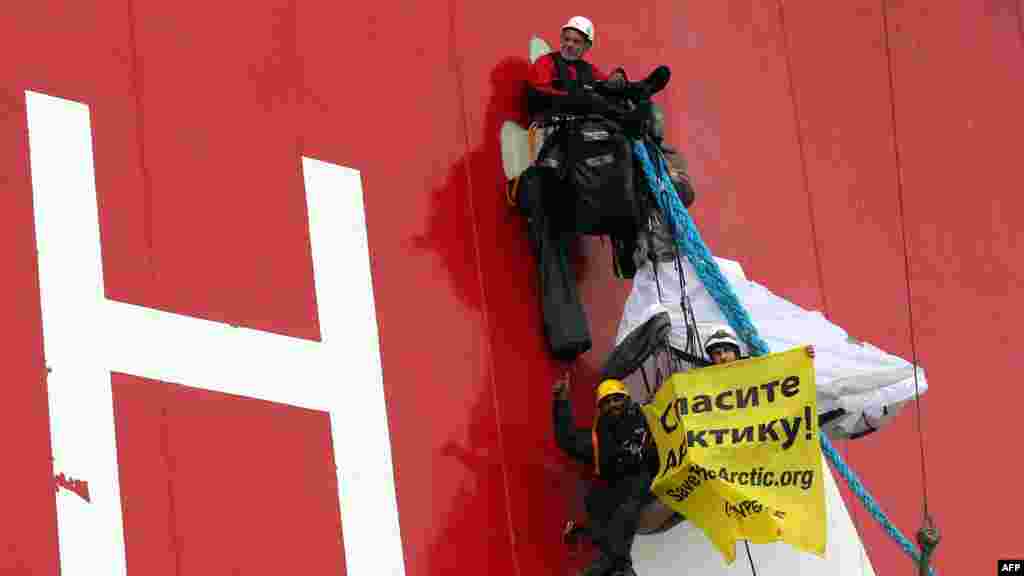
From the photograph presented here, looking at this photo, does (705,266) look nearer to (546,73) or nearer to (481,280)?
(481,280)

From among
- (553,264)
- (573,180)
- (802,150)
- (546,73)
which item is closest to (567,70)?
(546,73)

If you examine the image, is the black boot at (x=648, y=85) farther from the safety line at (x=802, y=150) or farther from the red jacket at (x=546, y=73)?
the safety line at (x=802, y=150)

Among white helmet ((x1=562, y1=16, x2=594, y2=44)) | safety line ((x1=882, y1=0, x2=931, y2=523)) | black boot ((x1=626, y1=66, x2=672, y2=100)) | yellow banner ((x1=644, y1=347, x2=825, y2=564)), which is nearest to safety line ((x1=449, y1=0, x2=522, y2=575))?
white helmet ((x1=562, y1=16, x2=594, y2=44))

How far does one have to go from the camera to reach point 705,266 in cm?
764

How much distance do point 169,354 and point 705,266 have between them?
2250mm

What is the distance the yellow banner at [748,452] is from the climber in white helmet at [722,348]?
436 mm

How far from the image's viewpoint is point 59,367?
6457mm

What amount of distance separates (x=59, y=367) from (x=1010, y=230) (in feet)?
17.9

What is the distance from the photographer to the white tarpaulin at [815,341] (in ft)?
24.7

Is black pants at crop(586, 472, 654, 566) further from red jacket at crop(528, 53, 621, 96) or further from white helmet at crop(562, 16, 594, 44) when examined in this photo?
white helmet at crop(562, 16, 594, 44)

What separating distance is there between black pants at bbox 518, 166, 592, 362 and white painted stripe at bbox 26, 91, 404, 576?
2.42 feet

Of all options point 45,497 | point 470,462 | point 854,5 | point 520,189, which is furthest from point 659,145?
point 45,497

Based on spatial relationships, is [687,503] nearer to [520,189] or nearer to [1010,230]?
[520,189]

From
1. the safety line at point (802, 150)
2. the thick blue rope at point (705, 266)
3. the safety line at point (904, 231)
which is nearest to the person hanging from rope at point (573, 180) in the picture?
the thick blue rope at point (705, 266)
